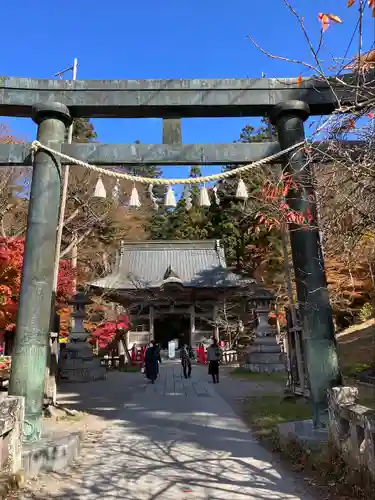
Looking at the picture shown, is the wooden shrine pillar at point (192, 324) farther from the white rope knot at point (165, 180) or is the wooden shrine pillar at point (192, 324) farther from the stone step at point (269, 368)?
the white rope knot at point (165, 180)

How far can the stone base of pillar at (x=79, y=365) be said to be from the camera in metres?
13.8

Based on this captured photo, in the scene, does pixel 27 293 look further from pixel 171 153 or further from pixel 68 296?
pixel 68 296

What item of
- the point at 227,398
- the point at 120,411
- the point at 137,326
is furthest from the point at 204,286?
the point at 120,411

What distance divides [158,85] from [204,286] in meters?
18.1

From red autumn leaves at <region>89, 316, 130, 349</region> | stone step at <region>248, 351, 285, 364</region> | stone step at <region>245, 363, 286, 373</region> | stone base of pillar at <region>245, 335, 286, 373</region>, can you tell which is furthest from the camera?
red autumn leaves at <region>89, 316, 130, 349</region>

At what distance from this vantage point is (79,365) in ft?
46.1

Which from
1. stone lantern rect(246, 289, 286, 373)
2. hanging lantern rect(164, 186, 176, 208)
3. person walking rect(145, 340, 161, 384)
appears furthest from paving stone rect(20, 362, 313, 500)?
stone lantern rect(246, 289, 286, 373)

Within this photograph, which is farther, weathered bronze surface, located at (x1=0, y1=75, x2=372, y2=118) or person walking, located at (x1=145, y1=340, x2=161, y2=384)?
person walking, located at (x1=145, y1=340, x2=161, y2=384)

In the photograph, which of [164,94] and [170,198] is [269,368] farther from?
[164,94]

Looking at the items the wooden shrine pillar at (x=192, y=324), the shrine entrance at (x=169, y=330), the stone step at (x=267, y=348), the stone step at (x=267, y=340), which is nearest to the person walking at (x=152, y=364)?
the stone step at (x=267, y=348)

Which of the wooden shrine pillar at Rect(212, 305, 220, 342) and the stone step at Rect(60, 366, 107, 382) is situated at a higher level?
the wooden shrine pillar at Rect(212, 305, 220, 342)

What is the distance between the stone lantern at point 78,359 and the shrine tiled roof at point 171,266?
7192 millimetres

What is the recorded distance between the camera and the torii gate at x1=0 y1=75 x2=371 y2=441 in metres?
5.23

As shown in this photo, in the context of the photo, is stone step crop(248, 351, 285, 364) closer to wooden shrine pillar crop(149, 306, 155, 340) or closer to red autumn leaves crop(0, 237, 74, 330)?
wooden shrine pillar crop(149, 306, 155, 340)
